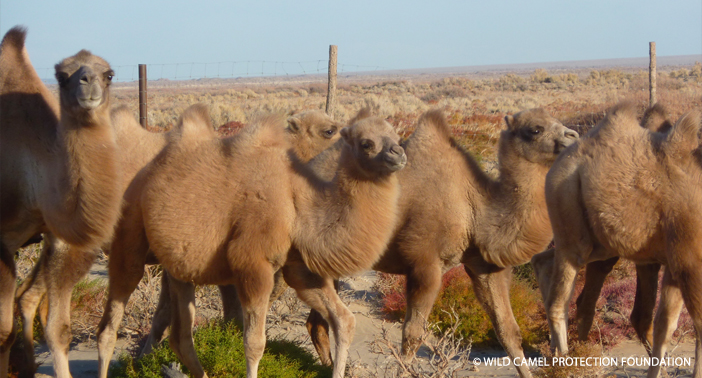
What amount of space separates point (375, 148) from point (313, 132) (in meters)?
2.14

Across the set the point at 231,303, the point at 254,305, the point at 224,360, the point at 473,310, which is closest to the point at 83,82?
the point at 254,305

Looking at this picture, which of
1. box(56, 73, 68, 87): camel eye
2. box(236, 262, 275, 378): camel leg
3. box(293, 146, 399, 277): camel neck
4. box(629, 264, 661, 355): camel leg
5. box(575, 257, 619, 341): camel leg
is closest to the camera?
box(56, 73, 68, 87): camel eye

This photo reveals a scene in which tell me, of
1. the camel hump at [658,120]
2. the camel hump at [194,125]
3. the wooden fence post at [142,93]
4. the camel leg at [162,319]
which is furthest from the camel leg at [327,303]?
the wooden fence post at [142,93]

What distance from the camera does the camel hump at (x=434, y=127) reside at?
6344 millimetres

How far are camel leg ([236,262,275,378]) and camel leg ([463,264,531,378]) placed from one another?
2.07 meters

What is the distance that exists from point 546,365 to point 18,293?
451cm

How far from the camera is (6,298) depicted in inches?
205

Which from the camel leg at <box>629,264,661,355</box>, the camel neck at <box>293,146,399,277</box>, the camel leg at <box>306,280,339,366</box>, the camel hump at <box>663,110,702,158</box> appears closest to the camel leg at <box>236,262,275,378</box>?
the camel neck at <box>293,146,399,277</box>

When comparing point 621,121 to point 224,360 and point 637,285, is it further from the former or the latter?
point 224,360

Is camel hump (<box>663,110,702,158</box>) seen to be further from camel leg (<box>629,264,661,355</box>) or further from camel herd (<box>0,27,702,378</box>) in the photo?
camel leg (<box>629,264,661,355</box>)

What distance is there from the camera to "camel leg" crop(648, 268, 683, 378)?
219 inches

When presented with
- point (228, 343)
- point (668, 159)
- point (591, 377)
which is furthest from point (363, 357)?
point (668, 159)

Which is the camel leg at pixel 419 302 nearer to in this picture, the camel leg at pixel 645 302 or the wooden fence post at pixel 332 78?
the camel leg at pixel 645 302

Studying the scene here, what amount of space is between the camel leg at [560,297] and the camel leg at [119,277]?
3.44 m
